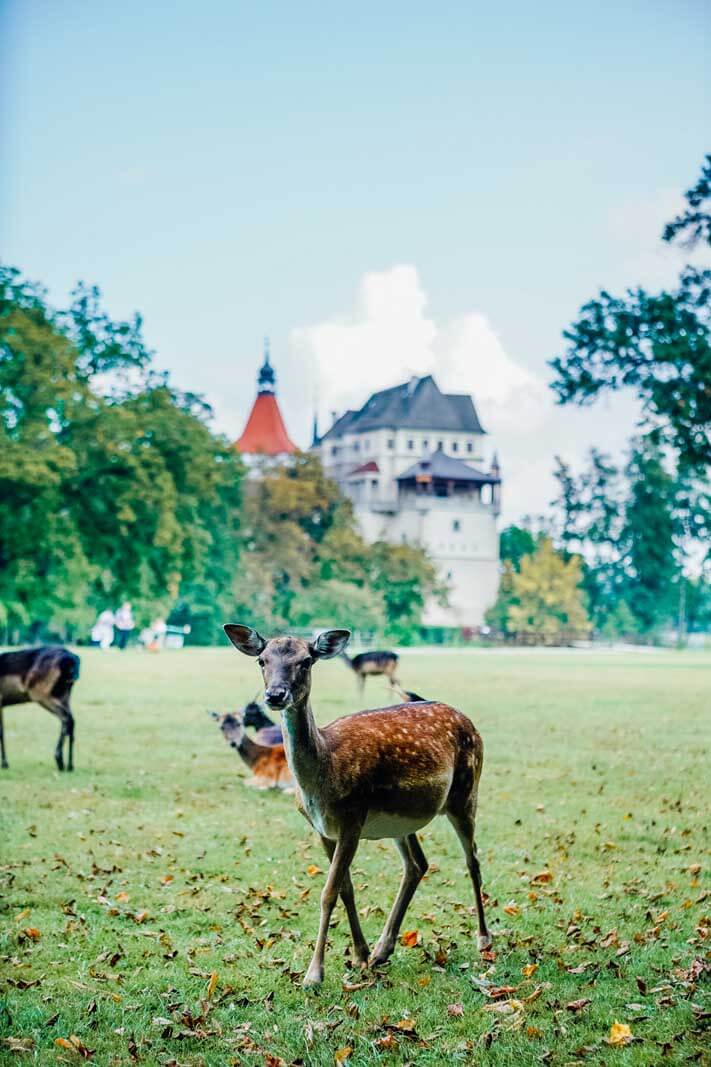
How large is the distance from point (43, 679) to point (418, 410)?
2727 cm

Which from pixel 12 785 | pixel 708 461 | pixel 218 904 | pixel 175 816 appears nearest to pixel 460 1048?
pixel 218 904

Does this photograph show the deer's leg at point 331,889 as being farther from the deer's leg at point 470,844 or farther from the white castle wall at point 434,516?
the white castle wall at point 434,516

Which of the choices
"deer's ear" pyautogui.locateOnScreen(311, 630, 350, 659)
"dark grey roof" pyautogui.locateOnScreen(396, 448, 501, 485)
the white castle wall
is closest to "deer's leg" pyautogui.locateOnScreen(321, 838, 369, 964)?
"deer's ear" pyautogui.locateOnScreen(311, 630, 350, 659)

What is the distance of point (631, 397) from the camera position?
42.0 ft

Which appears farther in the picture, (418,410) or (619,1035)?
(418,410)

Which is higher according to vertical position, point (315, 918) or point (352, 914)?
point (352, 914)

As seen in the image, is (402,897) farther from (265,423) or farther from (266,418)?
(266,418)

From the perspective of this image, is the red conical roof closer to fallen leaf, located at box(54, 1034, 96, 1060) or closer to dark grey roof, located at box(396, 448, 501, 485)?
dark grey roof, located at box(396, 448, 501, 485)

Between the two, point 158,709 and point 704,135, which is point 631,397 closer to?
point 704,135

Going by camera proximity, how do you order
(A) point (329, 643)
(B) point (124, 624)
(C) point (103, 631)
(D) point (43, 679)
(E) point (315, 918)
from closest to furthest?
(A) point (329, 643) → (E) point (315, 918) → (D) point (43, 679) → (B) point (124, 624) → (C) point (103, 631)

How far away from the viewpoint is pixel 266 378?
158 feet

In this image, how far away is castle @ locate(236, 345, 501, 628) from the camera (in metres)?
31.2

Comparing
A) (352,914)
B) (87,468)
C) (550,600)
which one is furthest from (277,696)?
(550,600)

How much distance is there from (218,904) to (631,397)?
9447 millimetres
